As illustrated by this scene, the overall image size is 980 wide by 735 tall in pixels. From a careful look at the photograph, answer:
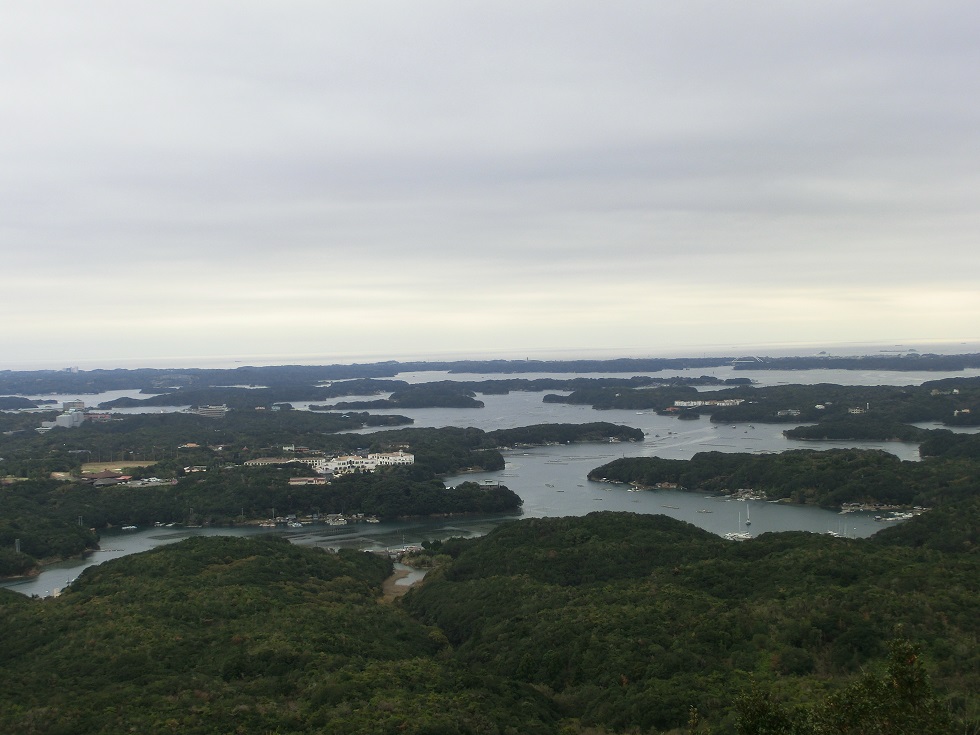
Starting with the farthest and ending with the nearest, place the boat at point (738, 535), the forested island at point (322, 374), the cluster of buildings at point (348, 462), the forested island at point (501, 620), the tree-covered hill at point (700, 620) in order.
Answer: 1. the forested island at point (322, 374)
2. the cluster of buildings at point (348, 462)
3. the boat at point (738, 535)
4. the tree-covered hill at point (700, 620)
5. the forested island at point (501, 620)

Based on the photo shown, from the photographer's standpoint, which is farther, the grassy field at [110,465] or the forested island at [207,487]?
the grassy field at [110,465]

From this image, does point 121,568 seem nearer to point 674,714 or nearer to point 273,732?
point 273,732

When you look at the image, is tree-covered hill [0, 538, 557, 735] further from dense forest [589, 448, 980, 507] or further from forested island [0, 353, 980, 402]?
forested island [0, 353, 980, 402]

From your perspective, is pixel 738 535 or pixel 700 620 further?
pixel 738 535

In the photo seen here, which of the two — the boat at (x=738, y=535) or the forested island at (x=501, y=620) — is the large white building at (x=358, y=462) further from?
the boat at (x=738, y=535)

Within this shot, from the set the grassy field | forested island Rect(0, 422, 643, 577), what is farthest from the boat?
the grassy field

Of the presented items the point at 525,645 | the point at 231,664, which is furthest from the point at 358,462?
the point at 231,664

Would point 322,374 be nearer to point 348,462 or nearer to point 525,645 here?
point 348,462

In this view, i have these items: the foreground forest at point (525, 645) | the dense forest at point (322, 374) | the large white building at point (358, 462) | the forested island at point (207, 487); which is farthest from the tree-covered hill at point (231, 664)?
the dense forest at point (322, 374)
